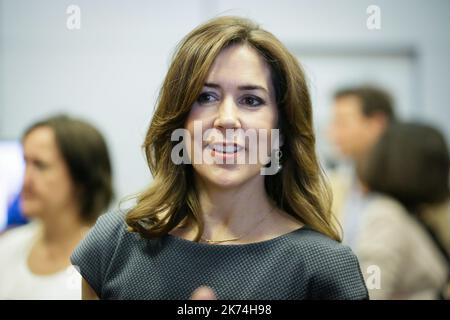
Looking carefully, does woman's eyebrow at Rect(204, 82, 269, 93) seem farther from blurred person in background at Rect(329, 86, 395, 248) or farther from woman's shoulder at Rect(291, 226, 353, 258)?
blurred person in background at Rect(329, 86, 395, 248)

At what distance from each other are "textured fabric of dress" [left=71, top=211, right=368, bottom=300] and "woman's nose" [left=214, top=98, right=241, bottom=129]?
212 millimetres

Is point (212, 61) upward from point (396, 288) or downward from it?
upward

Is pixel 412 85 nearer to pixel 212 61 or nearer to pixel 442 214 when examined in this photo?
pixel 442 214

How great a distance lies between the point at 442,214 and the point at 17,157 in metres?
1.39

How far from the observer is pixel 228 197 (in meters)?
1.09

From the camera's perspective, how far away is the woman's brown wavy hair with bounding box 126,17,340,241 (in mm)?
1030

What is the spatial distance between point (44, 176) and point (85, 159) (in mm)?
117

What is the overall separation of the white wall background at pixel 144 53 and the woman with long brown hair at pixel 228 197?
8.0 inches

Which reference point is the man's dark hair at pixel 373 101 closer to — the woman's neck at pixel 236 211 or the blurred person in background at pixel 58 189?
the blurred person in background at pixel 58 189

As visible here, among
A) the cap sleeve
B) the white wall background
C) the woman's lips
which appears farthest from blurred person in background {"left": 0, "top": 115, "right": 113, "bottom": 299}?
the woman's lips

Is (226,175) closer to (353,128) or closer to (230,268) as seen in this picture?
(230,268)

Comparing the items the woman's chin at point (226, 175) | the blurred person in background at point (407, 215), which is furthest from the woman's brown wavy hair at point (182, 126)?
the blurred person in background at point (407, 215)
